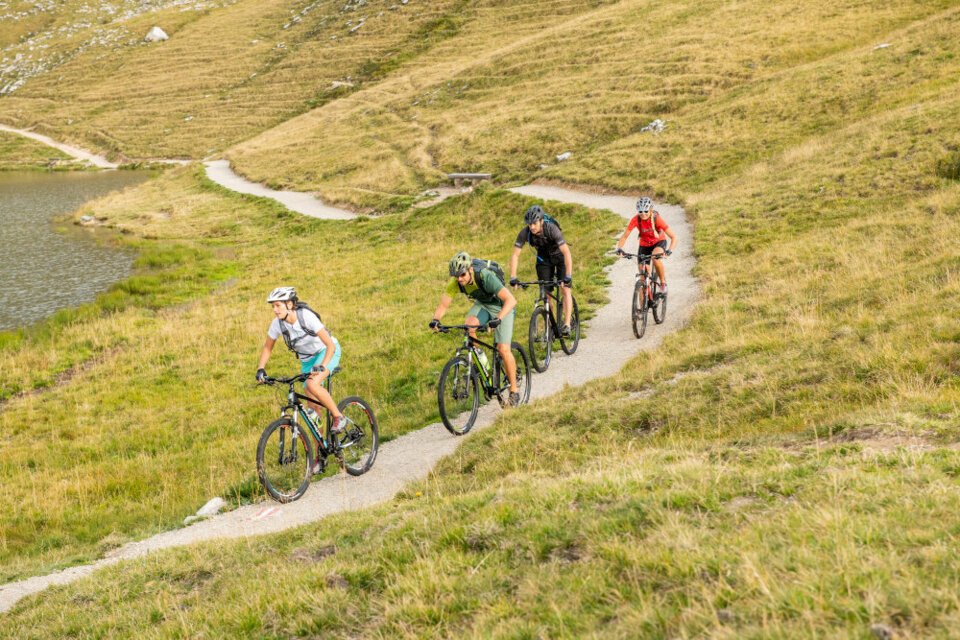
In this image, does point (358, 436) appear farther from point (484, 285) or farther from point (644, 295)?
point (644, 295)

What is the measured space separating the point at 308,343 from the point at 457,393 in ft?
8.59

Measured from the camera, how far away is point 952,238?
1551cm

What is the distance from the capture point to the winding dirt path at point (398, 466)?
9818 mm

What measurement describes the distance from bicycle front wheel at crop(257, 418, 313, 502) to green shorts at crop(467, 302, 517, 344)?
3308 millimetres

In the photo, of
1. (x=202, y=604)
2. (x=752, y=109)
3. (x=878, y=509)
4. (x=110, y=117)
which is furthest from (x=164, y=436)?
(x=110, y=117)

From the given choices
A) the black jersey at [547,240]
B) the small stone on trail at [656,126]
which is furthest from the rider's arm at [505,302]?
the small stone on trail at [656,126]

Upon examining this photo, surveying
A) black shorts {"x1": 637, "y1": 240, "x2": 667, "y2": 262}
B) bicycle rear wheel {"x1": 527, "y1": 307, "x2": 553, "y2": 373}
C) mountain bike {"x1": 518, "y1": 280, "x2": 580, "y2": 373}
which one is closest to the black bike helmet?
mountain bike {"x1": 518, "y1": 280, "x2": 580, "y2": 373}

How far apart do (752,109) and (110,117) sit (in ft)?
308

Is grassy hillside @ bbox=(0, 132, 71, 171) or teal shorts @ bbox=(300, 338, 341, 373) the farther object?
grassy hillside @ bbox=(0, 132, 71, 171)

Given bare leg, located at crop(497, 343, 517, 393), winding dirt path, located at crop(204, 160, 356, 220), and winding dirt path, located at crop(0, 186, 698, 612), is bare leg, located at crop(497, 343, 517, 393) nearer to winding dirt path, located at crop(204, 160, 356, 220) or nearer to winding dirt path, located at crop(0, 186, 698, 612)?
winding dirt path, located at crop(0, 186, 698, 612)

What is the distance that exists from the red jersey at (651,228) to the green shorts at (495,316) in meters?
4.98

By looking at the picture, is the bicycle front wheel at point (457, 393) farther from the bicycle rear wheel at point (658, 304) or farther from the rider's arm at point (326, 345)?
the bicycle rear wheel at point (658, 304)

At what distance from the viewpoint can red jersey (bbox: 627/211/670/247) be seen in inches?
626

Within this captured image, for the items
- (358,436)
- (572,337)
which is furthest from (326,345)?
(572,337)
